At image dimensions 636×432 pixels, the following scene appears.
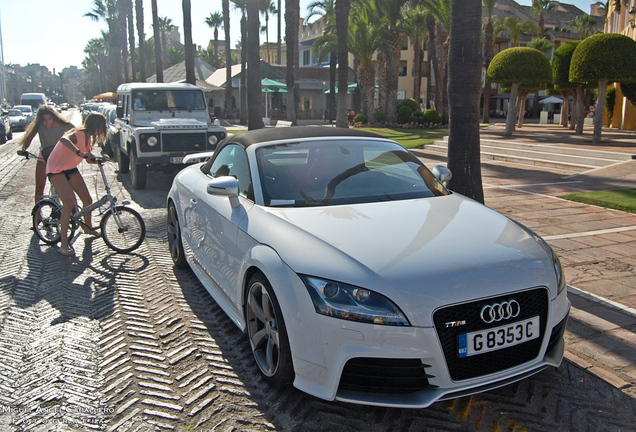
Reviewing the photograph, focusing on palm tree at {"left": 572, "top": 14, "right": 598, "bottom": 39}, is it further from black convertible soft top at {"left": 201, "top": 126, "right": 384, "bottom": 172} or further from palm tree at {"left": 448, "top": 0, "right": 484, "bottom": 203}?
black convertible soft top at {"left": 201, "top": 126, "right": 384, "bottom": 172}

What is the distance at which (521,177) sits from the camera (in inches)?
525

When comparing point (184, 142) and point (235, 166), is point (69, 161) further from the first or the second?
point (184, 142)

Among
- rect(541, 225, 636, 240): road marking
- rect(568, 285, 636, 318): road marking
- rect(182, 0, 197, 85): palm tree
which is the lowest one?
rect(568, 285, 636, 318): road marking

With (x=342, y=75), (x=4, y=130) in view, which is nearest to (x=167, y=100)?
(x=342, y=75)

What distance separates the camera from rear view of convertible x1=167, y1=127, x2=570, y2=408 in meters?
2.82

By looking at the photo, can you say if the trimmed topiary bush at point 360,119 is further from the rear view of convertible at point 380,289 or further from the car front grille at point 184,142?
the rear view of convertible at point 380,289

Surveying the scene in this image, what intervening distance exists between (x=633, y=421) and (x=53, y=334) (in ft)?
13.7

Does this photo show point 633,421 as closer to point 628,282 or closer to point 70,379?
point 628,282

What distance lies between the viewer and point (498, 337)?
2930 millimetres

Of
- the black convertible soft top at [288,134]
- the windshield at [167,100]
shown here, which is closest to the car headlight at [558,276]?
the black convertible soft top at [288,134]

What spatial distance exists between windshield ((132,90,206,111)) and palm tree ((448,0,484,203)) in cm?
776

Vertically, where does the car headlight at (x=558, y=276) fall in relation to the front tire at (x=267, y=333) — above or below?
above

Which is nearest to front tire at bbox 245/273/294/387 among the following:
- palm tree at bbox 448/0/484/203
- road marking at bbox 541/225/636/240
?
palm tree at bbox 448/0/484/203

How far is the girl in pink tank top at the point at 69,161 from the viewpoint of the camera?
655cm
